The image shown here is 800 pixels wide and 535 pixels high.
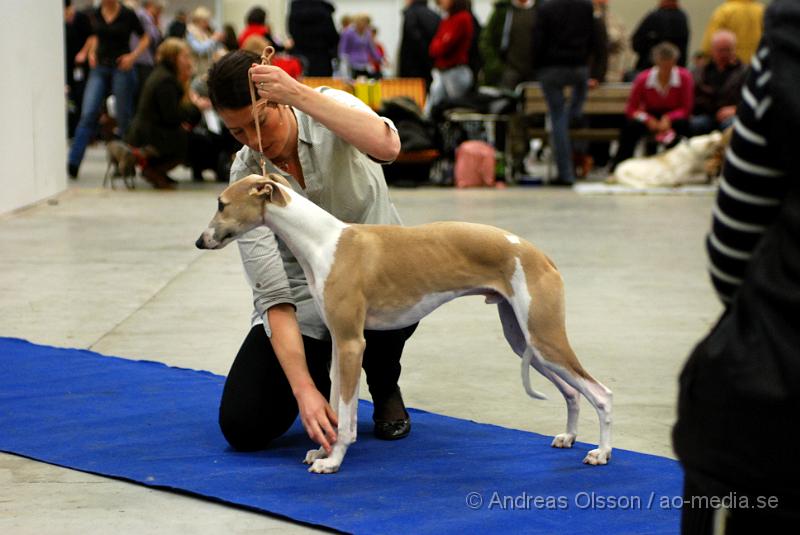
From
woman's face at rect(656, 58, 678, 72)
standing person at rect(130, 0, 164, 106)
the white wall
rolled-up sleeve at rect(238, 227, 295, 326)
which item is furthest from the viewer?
standing person at rect(130, 0, 164, 106)

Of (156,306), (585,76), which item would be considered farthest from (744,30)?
(156,306)

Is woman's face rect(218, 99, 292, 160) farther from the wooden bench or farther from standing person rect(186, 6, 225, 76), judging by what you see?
standing person rect(186, 6, 225, 76)

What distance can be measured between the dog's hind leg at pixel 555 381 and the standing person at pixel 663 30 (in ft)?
34.9

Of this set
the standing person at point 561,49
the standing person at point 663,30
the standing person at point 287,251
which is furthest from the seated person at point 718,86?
the standing person at point 287,251

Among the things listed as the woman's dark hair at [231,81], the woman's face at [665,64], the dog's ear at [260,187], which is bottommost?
the woman's face at [665,64]

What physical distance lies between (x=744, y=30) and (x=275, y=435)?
10.8m

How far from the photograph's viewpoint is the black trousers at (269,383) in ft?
10.6

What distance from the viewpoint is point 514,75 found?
513 inches

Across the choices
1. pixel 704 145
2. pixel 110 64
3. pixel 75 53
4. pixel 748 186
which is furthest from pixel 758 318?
pixel 75 53

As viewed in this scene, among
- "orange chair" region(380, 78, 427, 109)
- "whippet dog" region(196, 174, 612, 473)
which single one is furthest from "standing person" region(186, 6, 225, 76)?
"whippet dog" region(196, 174, 612, 473)

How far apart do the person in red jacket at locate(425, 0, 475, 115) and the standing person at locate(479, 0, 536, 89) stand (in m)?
0.61

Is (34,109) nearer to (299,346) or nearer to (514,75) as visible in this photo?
(514,75)

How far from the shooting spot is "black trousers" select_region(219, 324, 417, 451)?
3227 mm

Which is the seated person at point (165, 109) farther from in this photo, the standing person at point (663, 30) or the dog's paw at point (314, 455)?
the dog's paw at point (314, 455)
